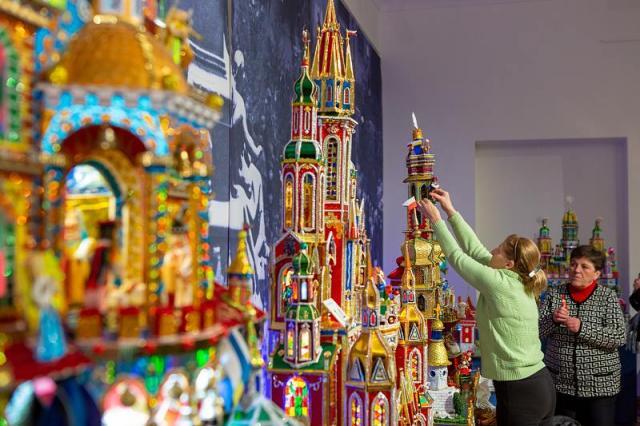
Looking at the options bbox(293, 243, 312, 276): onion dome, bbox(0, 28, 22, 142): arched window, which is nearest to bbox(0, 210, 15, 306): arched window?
bbox(0, 28, 22, 142): arched window

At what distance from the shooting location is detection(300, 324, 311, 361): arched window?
3957 mm

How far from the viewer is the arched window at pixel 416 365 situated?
566cm

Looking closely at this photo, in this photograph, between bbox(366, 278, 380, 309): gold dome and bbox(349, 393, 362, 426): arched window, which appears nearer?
bbox(349, 393, 362, 426): arched window

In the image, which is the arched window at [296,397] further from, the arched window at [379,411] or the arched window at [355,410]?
the arched window at [379,411]

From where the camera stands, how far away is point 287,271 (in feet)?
13.9

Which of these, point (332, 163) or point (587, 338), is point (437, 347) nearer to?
point (587, 338)

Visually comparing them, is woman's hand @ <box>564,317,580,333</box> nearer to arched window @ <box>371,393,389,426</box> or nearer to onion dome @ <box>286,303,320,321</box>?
arched window @ <box>371,393,389,426</box>

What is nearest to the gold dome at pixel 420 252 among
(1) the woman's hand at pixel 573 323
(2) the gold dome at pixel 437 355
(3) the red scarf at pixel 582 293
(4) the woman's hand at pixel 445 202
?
(2) the gold dome at pixel 437 355

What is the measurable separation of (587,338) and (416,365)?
136cm

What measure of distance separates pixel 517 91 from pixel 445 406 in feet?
26.5

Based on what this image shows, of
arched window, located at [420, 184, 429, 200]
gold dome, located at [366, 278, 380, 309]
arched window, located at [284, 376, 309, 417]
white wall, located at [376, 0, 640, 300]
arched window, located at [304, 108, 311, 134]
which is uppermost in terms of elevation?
white wall, located at [376, 0, 640, 300]

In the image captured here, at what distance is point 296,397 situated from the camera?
3.99 m

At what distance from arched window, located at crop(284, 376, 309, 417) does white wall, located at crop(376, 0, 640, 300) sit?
9.09 meters

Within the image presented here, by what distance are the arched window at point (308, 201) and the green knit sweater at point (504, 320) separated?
2.63 feet
